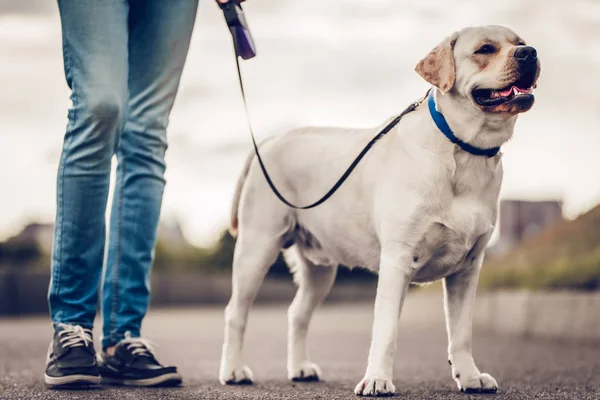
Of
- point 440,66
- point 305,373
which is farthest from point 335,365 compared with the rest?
point 440,66

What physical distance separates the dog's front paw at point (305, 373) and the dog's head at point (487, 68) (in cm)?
148

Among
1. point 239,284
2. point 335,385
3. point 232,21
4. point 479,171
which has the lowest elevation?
point 335,385

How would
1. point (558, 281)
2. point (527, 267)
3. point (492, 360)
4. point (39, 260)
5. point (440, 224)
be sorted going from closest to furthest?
point (440, 224) < point (492, 360) < point (558, 281) < point (527, 267) < point (39, 260)

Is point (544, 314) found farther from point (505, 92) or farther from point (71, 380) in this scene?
point (71, 380)

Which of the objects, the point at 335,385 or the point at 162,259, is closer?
the point at 335,385

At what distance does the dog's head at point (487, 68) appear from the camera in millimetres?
3309

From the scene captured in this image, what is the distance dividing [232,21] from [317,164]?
2.56 ft

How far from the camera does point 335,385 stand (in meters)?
3.78

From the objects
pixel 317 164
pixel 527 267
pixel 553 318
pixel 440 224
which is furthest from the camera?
pixel 527 267

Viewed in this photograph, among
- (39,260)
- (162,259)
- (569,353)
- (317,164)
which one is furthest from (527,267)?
(162,259)

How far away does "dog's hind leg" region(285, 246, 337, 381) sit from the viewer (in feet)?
13.6

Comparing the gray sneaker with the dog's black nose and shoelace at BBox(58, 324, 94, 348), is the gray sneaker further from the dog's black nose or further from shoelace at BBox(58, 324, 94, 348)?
the dog's black nose

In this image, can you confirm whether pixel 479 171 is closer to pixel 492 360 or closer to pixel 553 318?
pixel 492 360

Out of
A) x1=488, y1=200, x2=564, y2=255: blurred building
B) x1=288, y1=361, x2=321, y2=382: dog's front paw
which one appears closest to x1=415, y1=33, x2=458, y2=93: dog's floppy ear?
x1=288, y1=361, x2=321, y2=382: dog's front paw
